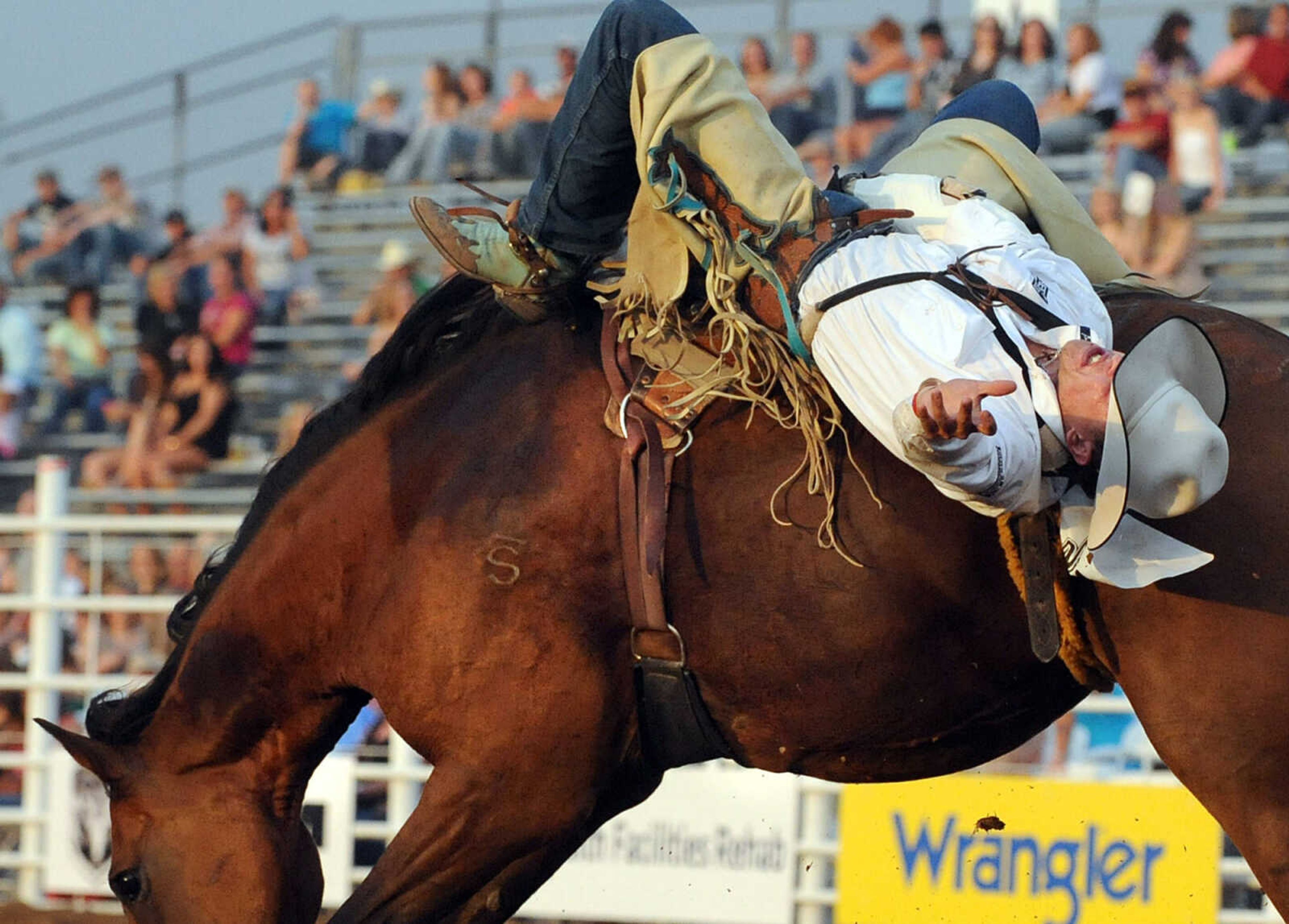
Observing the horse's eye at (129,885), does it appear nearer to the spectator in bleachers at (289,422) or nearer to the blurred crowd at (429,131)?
the spectator in bleachers at (289,422)

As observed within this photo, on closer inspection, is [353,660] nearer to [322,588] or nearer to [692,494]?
[322,588]

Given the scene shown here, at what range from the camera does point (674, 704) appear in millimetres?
3143

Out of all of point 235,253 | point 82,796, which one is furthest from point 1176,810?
point 235,253

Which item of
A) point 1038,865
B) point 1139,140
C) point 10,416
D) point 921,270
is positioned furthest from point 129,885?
point 10,416

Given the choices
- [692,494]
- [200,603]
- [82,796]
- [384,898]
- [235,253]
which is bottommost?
[82,796]

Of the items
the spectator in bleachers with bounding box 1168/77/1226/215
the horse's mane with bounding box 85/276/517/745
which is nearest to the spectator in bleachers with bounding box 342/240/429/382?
the spectator in bleachers with bounding box 1168/77/1226/215

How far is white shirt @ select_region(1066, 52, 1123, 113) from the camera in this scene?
9.90m

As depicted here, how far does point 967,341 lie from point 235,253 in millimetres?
9700

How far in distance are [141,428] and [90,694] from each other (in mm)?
3092

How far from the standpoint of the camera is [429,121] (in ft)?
41.9

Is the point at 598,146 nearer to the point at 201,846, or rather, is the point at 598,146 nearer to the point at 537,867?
the point at 537,867

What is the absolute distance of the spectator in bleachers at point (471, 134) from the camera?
12.2 m

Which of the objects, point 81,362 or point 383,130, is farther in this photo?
point 383,130

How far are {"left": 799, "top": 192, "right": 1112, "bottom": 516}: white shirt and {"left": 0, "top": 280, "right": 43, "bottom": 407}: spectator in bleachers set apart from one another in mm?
9618
